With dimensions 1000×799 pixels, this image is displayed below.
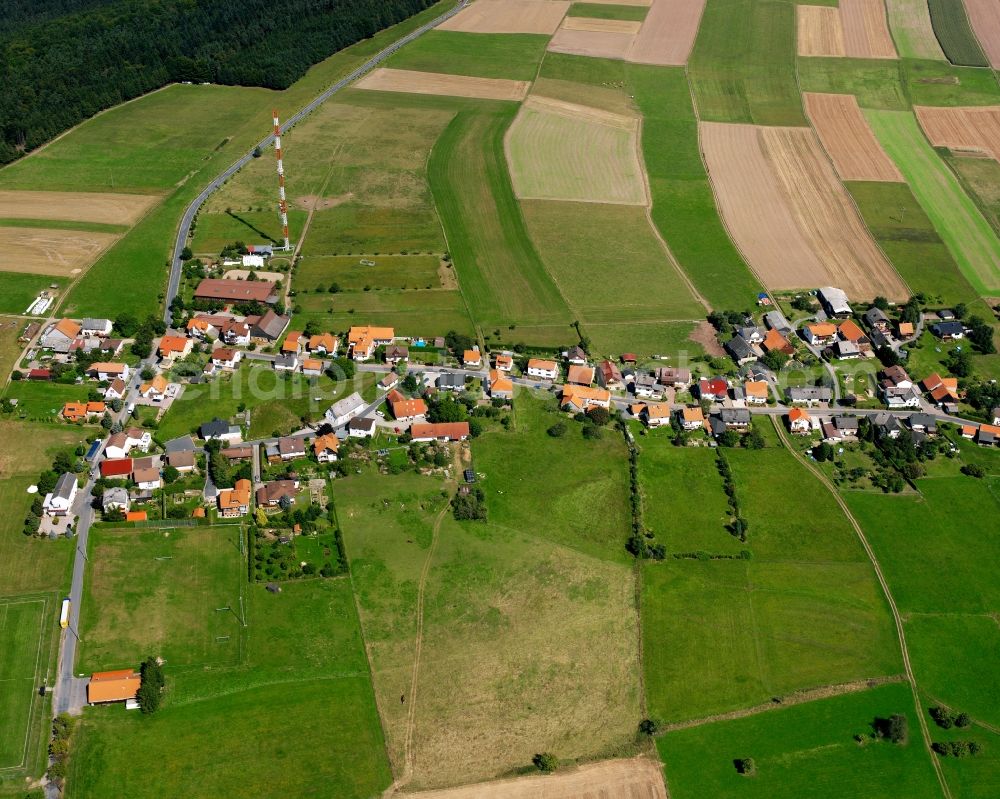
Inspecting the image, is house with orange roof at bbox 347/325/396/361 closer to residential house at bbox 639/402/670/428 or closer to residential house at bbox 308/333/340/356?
residential house at bbox 308/333/340/356

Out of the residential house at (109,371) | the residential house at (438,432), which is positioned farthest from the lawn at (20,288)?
the residential house at (438,432)

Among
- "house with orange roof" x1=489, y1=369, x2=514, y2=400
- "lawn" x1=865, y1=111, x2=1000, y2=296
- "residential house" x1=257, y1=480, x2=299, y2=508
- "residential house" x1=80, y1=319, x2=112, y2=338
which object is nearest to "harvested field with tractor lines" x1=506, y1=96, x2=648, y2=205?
"lawn" x1=865, y1=111, x2=1000, y2=296

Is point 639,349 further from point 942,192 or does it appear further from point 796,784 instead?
point 942,192

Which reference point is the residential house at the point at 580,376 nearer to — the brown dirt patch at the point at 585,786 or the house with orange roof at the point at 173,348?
the house with orange roof at the point at 173,348

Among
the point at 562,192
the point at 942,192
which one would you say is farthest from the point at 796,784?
the point at 942,192

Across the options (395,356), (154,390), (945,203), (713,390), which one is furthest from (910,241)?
(154,390)

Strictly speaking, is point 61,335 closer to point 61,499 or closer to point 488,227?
point 61,499
